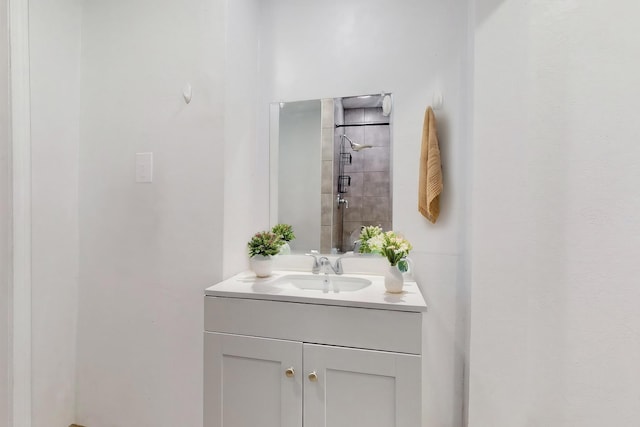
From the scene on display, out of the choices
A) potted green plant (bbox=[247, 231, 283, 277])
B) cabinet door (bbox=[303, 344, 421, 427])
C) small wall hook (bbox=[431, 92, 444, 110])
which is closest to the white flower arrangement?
cabinet door (bbox=[303, 344, 421, 427])

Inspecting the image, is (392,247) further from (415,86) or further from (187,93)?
(187,93)

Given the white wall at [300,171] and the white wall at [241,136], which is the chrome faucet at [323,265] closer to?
the white wall at [300,171]

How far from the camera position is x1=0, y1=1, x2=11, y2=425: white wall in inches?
50.0

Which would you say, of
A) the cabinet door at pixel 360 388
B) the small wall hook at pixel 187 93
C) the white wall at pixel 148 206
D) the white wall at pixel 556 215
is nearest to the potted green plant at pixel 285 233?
the white wall at pixel 148 206

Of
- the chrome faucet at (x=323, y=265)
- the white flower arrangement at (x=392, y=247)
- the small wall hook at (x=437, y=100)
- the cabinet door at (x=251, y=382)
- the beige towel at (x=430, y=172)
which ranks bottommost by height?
the cabinet door at (x=251, y=382)

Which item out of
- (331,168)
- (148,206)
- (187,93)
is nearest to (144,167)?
(148,206)

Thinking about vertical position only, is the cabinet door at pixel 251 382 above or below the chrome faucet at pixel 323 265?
below

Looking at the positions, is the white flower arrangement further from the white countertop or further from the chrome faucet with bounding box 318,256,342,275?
the chrome faucet with bounding box 318,256,342,275

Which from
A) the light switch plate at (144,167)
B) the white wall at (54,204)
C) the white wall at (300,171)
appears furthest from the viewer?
the white wall at (300,171)

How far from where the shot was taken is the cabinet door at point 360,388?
109 centimetres

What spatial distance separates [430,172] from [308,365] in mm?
1007

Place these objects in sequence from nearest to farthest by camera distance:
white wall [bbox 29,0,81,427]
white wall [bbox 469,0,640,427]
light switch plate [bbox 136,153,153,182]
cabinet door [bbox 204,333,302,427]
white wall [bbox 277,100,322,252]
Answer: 1. white wall [bbox 469,0,640,427]
2. cabinet door [bbox 204,333,302,427]
3. white wall [bbox 29,0,81,427]
4. light switch plate [bbox 136,153,153,182]
5. white wall [bbox 277,100,322,252]

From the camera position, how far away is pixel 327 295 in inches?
49.0

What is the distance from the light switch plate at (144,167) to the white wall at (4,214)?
474mm
